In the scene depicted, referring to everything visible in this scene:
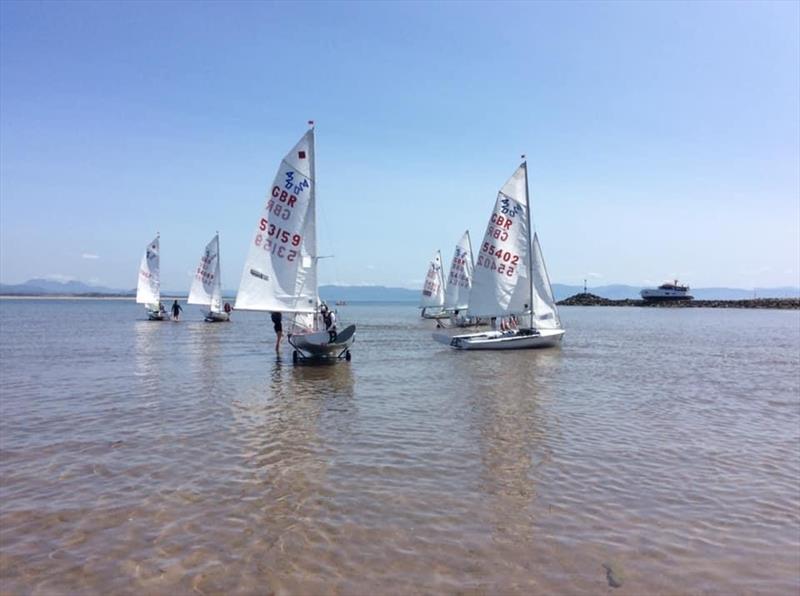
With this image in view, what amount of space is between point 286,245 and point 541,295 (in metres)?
15.9

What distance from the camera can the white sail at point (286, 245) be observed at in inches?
855

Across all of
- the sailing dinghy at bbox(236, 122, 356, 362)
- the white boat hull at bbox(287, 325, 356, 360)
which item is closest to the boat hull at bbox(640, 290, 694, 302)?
the white boat hull at bbox(287, 325, 356, 360)

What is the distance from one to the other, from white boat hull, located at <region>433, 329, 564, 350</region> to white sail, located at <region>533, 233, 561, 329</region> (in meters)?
1.02

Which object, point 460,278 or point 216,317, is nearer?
point 216,317

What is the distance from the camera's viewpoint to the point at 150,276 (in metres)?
59.8

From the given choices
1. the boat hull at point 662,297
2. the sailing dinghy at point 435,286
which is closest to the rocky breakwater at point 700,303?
the boat hull at point 662,297

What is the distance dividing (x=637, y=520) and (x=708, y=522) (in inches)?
36.0

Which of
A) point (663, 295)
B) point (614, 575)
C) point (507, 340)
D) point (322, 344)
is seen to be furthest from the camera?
point (663, 295)

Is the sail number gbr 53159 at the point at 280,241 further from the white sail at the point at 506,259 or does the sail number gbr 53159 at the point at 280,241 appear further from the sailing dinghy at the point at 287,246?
the white sail at the point at 506,259

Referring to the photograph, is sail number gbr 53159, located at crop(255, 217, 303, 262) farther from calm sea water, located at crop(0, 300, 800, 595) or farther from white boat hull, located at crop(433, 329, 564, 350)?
white boat hull, located at crop(433, 329, 564, 350)

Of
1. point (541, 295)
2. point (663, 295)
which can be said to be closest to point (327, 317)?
point (541, 295)

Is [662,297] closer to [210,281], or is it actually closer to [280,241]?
[210,281]

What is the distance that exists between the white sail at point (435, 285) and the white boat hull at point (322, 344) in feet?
150

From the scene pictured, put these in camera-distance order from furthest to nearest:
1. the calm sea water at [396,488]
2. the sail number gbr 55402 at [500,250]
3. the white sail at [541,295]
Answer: the white sail at [541,295], the sail number gbr 55402 at [500,250], the calm sea water at [396,488]
